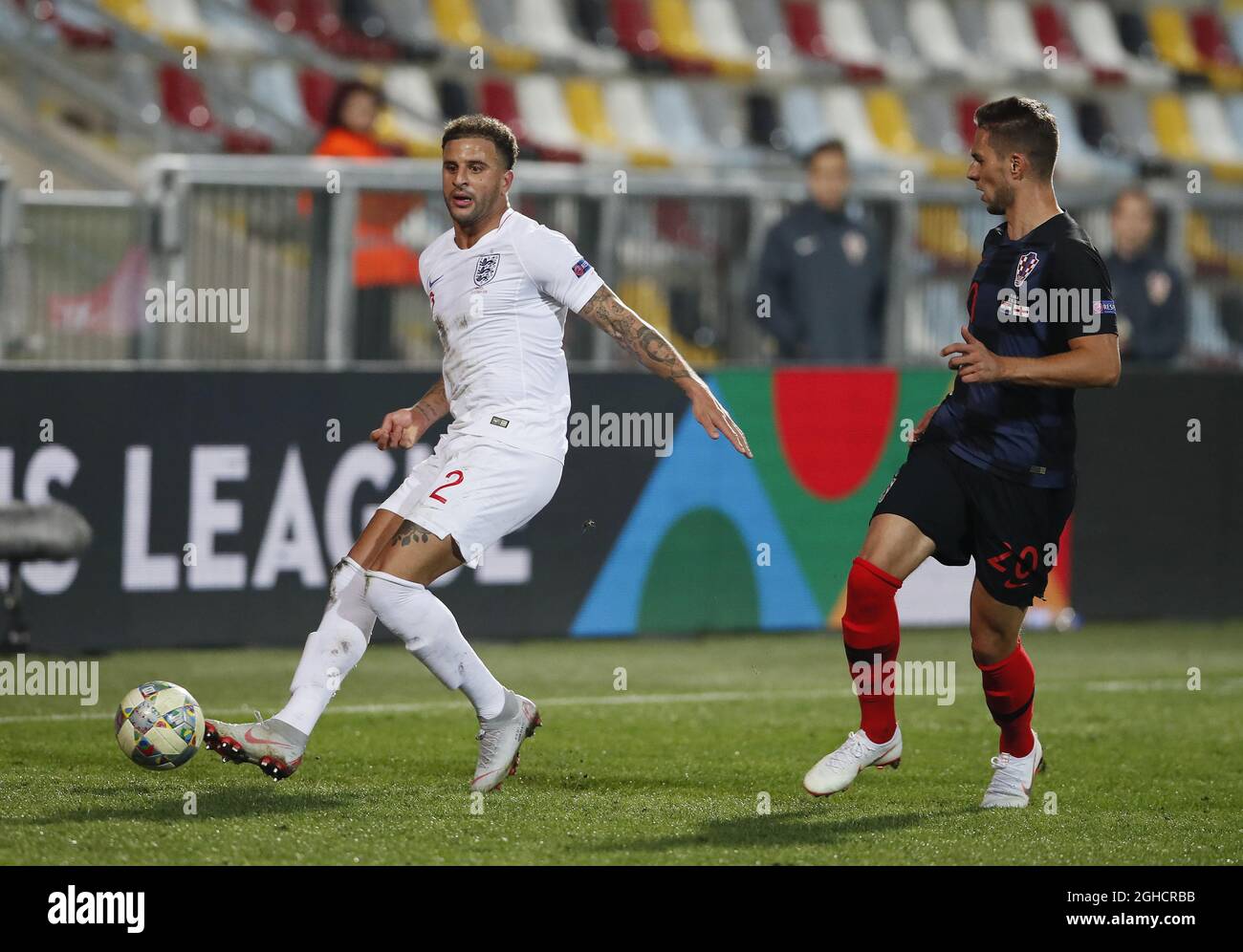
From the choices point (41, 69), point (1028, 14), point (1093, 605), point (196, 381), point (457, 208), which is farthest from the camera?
point (1028, 14)

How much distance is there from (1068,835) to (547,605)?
4781 millimetres

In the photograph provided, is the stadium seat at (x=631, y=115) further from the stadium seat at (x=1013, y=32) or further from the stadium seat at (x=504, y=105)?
the stadium seat at (x=1013, y=32)

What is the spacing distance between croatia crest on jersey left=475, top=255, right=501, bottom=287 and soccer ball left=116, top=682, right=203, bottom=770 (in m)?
1.67

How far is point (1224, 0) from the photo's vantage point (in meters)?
25.6

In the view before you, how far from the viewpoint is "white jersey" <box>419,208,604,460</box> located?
6871 mm

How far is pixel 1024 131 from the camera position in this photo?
662 cm

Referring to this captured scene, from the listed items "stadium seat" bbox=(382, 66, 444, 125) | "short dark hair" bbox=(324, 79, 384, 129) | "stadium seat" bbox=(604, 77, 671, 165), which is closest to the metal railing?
"short dark hair" bbox=(324, 79, 384, 129)

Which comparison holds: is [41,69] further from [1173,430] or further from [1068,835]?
[1068,835]

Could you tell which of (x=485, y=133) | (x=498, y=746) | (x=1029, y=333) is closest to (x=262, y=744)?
(x=498, y=746)

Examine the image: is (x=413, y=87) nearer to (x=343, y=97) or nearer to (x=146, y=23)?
(x=146, y=23)

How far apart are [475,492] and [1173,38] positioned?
65.8 feet

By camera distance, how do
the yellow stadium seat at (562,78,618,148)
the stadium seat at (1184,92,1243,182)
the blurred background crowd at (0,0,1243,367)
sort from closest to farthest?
1. the blurred background crowd at (0,0,1243,367)
2. the yellow stadium seat at (562,78,618,148)
3. the stadium seat at (1184,92,1243,182)

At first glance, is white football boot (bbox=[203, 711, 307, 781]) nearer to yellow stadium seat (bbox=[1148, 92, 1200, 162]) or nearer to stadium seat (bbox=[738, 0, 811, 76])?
stadium seat (bbox=[738, 0, 811, 76])

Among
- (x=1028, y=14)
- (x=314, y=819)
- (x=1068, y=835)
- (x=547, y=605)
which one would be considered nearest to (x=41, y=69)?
(x=547, y=605)
